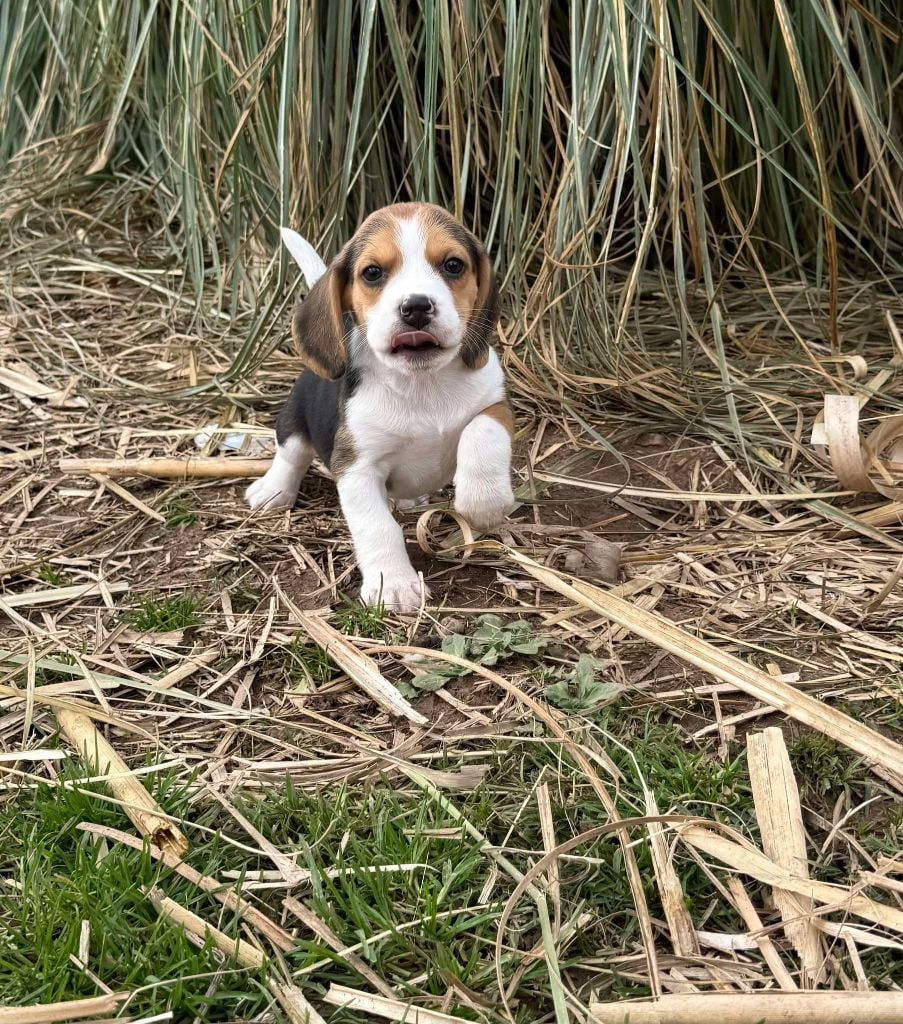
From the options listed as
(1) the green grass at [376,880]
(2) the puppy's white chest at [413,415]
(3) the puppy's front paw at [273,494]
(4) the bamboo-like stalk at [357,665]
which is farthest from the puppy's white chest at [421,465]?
(1) the green grass at [376,880]

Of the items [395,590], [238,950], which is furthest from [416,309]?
[238,950]

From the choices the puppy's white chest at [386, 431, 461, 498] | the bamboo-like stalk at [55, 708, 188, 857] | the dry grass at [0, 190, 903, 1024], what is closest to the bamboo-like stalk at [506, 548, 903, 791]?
the dry grass at [0, 190, 903, 1024]

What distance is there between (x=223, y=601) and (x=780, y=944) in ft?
5.54

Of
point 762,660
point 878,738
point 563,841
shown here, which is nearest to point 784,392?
point 762,660

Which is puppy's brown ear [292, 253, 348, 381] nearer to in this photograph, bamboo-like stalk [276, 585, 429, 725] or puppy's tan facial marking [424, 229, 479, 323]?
puppy's tan facial marking [424, 229, 479, 323]

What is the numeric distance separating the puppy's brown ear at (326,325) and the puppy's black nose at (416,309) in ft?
1.08

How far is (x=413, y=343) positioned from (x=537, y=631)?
0.77 m

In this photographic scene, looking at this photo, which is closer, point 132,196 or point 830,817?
point 830,817

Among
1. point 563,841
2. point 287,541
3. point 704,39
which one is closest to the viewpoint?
point 563,841

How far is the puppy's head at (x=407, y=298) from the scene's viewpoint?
287cm

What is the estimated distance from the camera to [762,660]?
8.72 feet

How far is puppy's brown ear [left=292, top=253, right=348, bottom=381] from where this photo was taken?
3.10m

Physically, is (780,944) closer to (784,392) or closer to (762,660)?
(762,660)

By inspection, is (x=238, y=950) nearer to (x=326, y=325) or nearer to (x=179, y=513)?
(x=326, y=325)
